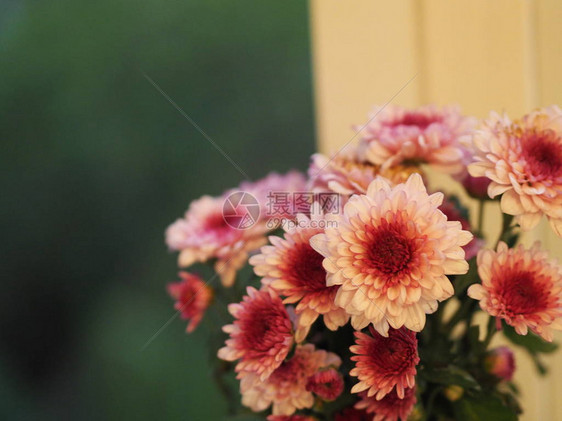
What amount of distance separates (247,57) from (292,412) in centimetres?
55

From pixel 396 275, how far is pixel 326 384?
14 centimetres

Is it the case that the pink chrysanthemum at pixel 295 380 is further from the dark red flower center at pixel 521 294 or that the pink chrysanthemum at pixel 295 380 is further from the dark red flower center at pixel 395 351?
the dark red flower center at pixel 521 294

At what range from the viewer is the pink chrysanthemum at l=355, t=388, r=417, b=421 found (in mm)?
420

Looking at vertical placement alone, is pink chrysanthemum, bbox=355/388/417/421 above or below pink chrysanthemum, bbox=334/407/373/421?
above

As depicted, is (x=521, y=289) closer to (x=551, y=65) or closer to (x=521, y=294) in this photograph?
(x=521, y=294)

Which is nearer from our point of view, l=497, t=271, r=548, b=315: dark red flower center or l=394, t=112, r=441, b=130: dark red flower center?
l=497, t=271, r=548, b=315: dark red flower center

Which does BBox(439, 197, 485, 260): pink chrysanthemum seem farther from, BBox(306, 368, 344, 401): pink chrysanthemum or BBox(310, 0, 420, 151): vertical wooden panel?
BBox(310, 0, 420, 151): vertical wooden panel

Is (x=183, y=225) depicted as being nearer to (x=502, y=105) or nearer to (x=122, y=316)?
(x=122, y=316)

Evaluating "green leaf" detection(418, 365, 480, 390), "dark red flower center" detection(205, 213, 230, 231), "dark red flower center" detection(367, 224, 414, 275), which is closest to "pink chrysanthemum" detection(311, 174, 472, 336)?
"dark red flower center" detection(367, 224, 414, 275)

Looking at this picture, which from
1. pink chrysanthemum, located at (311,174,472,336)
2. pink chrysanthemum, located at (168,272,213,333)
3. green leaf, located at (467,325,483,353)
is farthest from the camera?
pink chrysanthemum, located at (168,272,213,333)

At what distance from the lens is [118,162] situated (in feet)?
2.49

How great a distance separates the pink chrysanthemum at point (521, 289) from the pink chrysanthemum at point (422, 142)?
11 centimetres

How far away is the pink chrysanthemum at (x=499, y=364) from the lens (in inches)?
20.2

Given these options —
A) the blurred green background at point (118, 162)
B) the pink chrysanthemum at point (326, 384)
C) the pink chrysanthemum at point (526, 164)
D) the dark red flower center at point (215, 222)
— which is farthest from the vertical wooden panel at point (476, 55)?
the pink chrysanthemum at point (326, 384)
